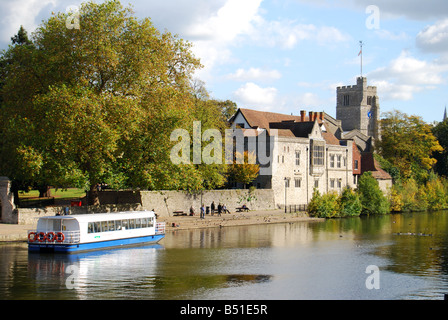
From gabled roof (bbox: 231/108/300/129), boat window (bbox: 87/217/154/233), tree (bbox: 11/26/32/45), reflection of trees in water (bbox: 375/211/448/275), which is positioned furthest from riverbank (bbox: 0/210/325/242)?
tree (bbox: 11/26/32/45)

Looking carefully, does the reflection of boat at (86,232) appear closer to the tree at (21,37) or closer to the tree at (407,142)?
the tree at (21,37)

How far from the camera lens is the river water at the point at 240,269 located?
25.5 metres

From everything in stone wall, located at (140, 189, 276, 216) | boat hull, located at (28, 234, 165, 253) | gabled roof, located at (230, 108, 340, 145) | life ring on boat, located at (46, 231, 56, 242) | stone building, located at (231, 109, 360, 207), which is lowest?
boat hull, located at (28, 234, 165, 253)

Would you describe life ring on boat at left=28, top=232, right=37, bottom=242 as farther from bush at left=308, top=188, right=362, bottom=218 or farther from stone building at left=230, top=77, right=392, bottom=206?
bush at left=308, top=188, right=362, bottom=218

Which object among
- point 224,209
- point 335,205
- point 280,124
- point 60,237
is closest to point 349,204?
point 335,205

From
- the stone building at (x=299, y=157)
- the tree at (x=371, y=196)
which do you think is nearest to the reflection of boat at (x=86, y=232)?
the stone building at (x=299, y=157)

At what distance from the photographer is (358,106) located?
147 m

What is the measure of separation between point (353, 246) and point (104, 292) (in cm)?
2256

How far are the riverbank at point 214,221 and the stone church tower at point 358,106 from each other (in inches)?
3455

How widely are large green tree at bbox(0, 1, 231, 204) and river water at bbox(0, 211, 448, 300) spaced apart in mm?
7126

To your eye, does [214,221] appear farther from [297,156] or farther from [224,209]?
[297,156]

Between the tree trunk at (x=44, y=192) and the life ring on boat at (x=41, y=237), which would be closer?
the life ring on boat at (x=41, y=237)

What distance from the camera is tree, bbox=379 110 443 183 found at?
307 feet
